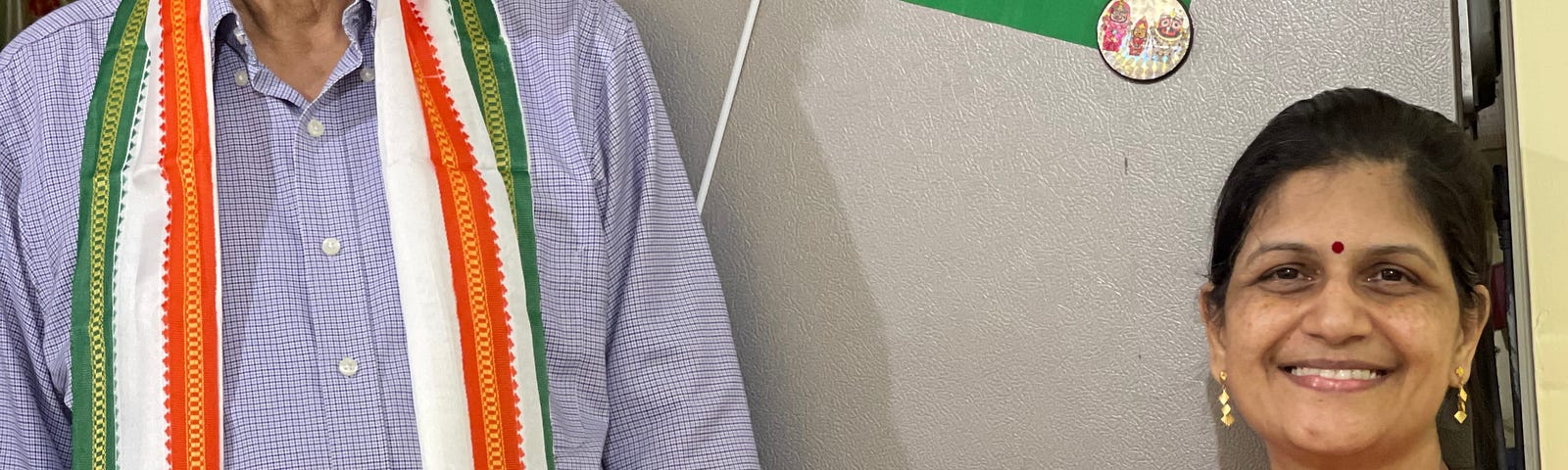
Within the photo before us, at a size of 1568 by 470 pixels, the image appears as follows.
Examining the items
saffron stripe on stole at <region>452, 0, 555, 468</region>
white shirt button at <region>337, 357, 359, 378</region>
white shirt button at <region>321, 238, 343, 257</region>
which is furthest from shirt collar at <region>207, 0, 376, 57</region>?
white shirt button at <region>337, 357, 359, 378</region>

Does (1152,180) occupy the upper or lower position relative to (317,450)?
upper

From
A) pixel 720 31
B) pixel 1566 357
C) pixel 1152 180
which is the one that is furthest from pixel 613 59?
pixel 1566 357

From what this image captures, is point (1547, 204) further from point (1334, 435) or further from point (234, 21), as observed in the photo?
point (234, 21)

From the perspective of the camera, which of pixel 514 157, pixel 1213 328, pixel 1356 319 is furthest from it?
pixel 514 157

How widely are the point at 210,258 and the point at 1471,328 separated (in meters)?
1.24

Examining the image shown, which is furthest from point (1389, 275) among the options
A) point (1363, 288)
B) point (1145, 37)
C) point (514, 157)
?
point (514, 157)

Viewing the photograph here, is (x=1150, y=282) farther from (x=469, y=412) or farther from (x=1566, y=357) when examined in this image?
(x=469, y=412)

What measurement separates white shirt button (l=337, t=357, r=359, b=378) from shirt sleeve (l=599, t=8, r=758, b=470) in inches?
11.2

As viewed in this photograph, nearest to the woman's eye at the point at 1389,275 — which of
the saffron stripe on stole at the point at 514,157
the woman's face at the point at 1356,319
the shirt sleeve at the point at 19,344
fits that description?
the woman's face at the point at 1356,319

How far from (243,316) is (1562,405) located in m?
1.25

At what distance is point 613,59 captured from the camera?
179cm

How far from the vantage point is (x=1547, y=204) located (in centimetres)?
124

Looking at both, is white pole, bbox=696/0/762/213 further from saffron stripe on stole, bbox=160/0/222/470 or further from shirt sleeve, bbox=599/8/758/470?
saffron stripe on stole, bbox=160/0/222/470

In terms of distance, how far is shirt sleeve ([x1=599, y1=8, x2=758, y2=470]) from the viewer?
1760 millimetres
